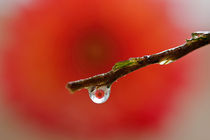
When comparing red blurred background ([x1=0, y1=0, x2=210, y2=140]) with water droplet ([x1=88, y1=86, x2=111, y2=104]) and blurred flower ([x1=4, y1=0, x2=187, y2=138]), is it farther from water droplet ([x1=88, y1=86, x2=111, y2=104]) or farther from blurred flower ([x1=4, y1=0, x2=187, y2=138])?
water droplet ([x1=88, y1=86, x2=111, y2=104])

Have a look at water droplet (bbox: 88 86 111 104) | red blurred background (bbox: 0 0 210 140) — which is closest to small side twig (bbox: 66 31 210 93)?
water droplet (bbox: 88 86 111 104)

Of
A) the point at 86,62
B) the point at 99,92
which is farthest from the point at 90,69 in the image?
the point at 99,92

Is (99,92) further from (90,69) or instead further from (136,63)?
(90,69)

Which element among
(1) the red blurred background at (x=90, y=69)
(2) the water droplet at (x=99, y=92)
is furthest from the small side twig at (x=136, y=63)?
(1) the red blurred background at (x=90, y=69)

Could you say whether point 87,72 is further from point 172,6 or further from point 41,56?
point 172,6

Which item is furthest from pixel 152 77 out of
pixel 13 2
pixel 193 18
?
pixel 13 2

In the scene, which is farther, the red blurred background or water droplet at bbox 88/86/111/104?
the red blurred background
